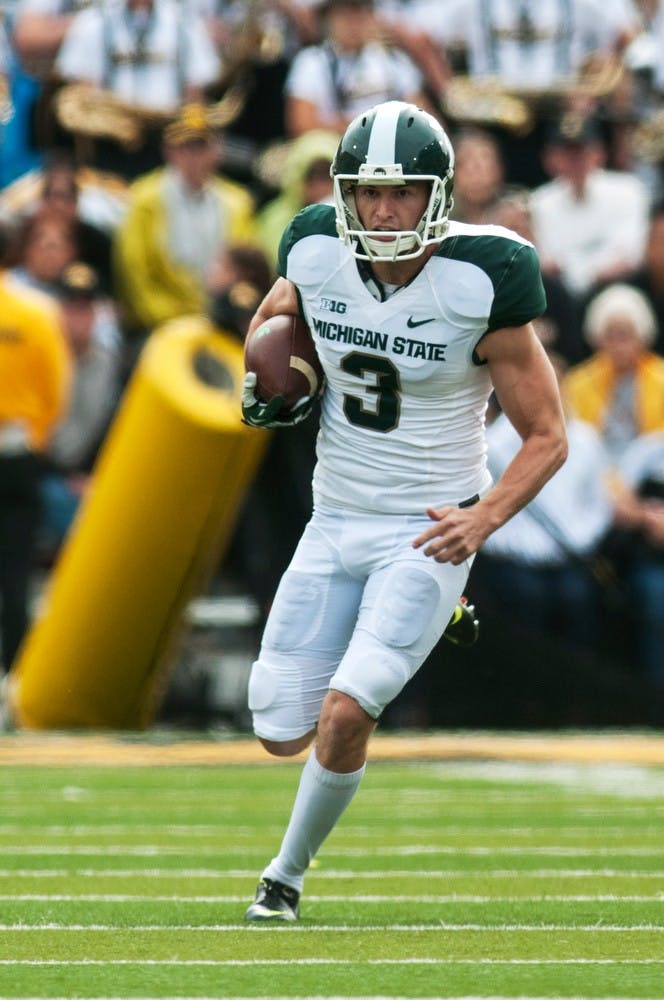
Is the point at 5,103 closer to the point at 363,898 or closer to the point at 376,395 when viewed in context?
the point at 376,395

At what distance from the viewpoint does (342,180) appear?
4723mm

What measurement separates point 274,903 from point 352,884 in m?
0.72

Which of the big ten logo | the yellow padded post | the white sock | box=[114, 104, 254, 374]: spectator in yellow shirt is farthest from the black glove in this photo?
box=[114, 104, 254, 374]: spectator in yellow shirt

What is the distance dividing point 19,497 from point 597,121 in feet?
14.1

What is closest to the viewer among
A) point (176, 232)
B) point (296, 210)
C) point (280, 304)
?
point (280, 304)

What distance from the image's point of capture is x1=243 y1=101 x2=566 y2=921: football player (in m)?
4.69

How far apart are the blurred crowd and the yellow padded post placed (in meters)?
0.26

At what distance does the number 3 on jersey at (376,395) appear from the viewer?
484 centimetres

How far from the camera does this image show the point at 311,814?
4.73m

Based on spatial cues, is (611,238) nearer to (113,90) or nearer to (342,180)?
(113,90)

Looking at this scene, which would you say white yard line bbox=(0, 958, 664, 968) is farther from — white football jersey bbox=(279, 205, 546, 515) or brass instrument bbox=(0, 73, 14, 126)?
brass instrument bbox=(0, 73, 14, 126)

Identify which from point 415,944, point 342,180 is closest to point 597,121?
point 342,180

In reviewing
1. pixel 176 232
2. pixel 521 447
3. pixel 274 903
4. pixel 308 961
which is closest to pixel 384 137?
pixel 521 447

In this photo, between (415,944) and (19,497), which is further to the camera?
(19,497)
